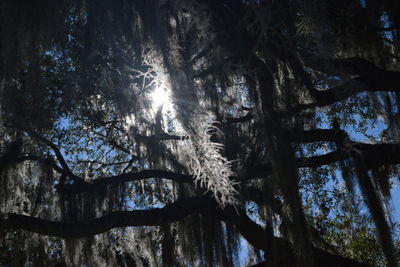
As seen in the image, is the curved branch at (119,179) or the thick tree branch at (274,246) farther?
the curved branch at (119,179)

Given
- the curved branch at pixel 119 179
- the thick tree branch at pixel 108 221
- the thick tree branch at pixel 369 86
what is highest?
the thick tree branch at pixel 369 86

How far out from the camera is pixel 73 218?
4.01 meters

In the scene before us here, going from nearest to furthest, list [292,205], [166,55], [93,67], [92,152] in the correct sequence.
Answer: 1. [166,55]
2. [292,205]
3. [93,67]
4. [92,152]

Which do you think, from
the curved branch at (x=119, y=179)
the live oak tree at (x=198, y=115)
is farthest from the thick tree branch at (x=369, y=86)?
the curved branch at (x=119, y=179)

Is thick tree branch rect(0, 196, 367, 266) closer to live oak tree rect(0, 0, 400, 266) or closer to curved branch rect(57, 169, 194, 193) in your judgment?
live oak tree rect(0, 0, 400, 266)

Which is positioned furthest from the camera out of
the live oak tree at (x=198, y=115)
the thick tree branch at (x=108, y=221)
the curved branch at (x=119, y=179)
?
the curved branch at (x=119, y=179)

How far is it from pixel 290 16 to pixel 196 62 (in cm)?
76

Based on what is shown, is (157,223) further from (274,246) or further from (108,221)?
(274,246)

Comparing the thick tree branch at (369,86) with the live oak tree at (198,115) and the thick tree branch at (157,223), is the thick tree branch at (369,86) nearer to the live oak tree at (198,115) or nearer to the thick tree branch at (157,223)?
the live oak tree at (198,115)

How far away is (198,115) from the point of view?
8.30 feet

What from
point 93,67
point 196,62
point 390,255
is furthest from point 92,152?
point 390,255

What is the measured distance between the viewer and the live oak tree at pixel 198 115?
2650 mm

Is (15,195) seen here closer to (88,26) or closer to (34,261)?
(34,261)

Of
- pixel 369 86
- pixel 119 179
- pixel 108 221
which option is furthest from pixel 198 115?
Answer: pixel 119 179
